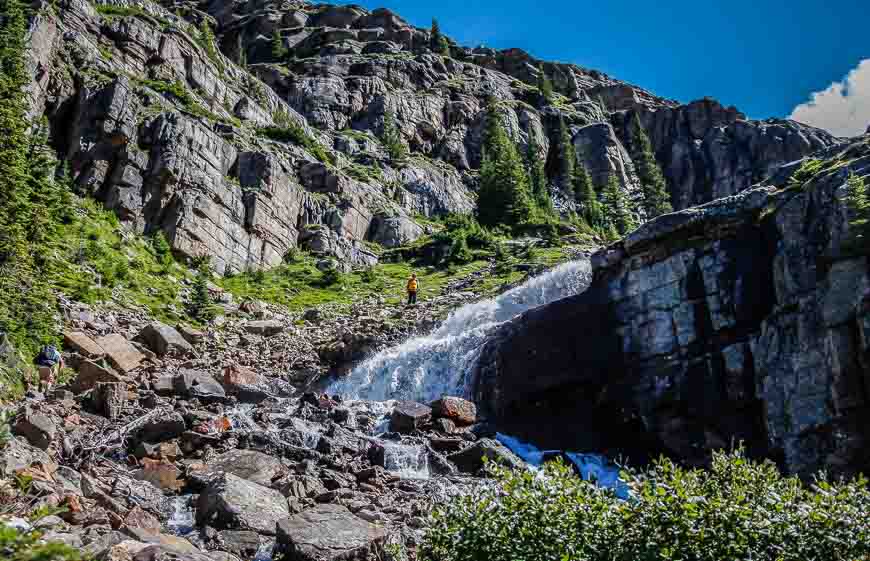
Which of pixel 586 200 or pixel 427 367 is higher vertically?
pixel 586 200

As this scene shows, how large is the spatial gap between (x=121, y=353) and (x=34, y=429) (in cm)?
1073

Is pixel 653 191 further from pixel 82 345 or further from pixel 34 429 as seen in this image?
pixel 34 429

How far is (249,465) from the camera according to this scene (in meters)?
16.2

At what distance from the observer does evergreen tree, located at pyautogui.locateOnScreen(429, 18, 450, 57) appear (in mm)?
120125

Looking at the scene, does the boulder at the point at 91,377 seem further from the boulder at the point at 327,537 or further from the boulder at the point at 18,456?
the boulder at the point at 327,537

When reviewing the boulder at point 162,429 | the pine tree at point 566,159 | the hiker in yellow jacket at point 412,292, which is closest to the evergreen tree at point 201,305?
the hiker in yellow jacket at point 412,292

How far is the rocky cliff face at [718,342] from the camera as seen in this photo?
57.7ft

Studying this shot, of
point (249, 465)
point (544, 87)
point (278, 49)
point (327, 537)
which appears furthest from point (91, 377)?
point (544, 87)

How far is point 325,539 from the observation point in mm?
11711

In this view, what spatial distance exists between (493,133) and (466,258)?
125ft

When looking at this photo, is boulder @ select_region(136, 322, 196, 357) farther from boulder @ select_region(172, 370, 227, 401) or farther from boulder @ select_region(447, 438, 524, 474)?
boulder @ select_region(447, 438, 524, 474)

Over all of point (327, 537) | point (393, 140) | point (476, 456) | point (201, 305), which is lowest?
point (327, 537)

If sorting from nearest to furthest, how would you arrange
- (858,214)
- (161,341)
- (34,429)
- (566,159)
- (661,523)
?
1. (661,523)
2. (34,429)
3. (858,214)
4. (161,341)
5. (566,159)

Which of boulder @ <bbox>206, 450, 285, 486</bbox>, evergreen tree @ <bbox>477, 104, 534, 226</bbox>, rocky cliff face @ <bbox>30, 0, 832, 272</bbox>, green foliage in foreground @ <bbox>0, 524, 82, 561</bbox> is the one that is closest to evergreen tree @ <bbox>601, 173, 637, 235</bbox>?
evergreen tree @ <bbox>477, 104, 534, 226</bbox>
